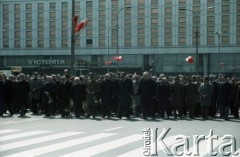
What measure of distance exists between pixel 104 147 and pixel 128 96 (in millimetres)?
9439

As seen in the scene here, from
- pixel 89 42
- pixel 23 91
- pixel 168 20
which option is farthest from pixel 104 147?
pixel 89 42

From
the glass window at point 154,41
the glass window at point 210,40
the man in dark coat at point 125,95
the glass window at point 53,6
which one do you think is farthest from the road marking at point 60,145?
the glass window at point 53,6

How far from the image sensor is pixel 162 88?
20828 mm

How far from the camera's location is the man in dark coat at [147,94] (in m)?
20.0

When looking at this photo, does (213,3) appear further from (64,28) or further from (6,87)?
(6,87)

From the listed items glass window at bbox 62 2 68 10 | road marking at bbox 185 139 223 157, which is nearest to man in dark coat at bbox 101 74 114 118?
road marking at bbox 185 139 223 157

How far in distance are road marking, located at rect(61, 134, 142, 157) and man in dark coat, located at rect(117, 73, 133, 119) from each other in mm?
6922

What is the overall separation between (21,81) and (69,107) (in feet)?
7.95

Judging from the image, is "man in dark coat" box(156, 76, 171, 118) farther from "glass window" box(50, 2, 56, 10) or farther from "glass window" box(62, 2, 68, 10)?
"glass window" box(50, 2, 56, 10)

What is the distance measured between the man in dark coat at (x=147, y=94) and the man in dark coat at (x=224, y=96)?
2827mm

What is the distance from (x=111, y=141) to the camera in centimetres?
1171

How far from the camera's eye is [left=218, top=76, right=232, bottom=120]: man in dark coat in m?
20.2

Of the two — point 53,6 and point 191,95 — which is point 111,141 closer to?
point 191,95

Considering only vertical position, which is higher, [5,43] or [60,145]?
[5,43]
